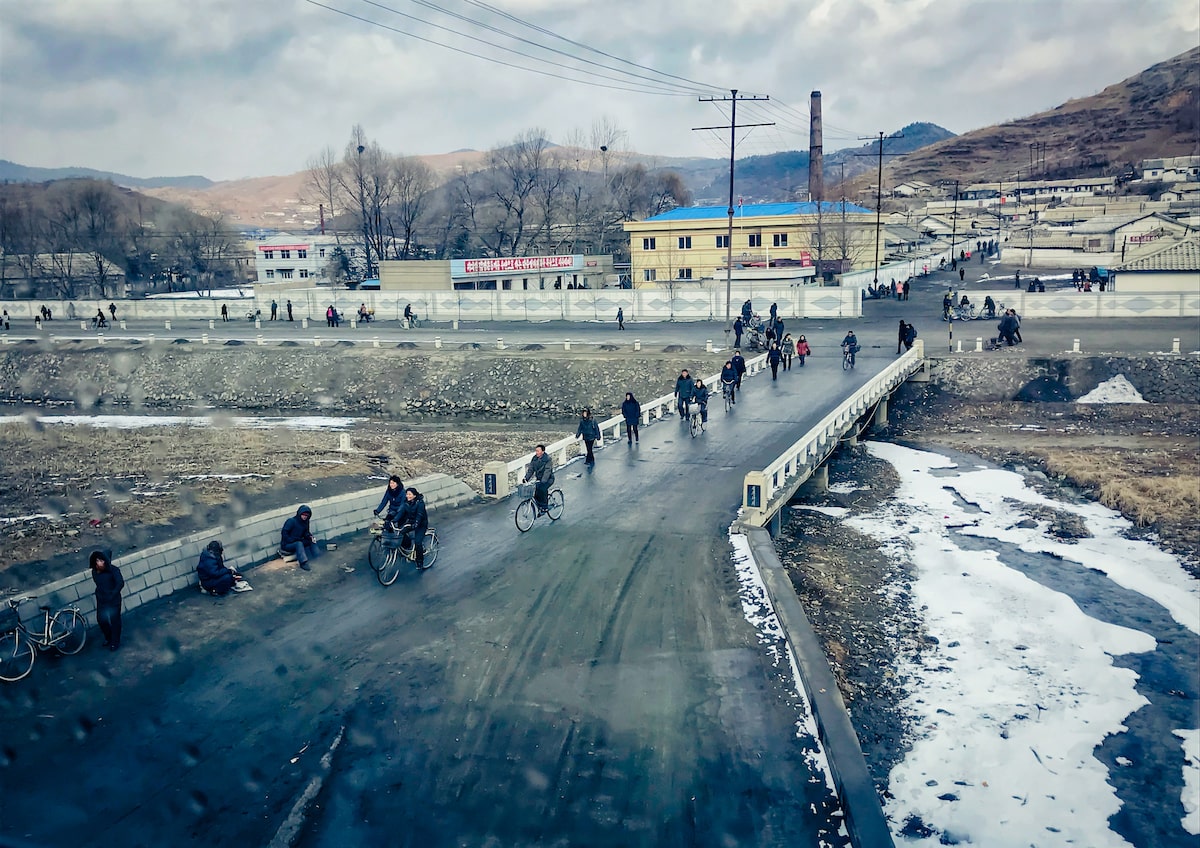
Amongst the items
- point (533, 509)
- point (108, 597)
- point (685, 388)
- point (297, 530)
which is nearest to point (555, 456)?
point (685, 388)

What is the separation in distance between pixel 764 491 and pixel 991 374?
2287 centimetres

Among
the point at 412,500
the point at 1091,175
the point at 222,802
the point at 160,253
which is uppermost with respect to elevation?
the point at 1091,175

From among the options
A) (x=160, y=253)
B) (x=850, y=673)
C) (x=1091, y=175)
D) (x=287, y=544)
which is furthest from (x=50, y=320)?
(x=1091, y=175)

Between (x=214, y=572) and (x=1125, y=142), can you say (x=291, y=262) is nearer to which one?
(x=214, y=572)

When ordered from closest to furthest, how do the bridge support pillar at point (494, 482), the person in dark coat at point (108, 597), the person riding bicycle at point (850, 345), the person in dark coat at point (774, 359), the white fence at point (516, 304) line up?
the person in dark coat at point (108, 597), the bridge support pillar at point (494, 482), the person in dark coat at point (774, 359), the person riding bicycle at point (850, 345), the white fence at point (516, 304)

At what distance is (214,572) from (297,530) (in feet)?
5.00

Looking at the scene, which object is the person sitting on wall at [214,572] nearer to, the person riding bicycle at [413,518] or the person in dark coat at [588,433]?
the person riding bicycle at [413,518]

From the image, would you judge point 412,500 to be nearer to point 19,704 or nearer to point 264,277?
point 19,704

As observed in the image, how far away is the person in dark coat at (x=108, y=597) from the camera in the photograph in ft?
32.8

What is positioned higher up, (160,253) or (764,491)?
(160,253)

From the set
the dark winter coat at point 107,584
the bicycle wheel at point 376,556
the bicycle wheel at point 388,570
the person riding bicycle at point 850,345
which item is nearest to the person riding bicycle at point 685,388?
the person riding bicycle at point 850,345

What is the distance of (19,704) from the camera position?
8930 millimetres

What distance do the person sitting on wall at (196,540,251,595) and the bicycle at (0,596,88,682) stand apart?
1611 mm

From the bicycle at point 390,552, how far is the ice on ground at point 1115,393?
28.9m
